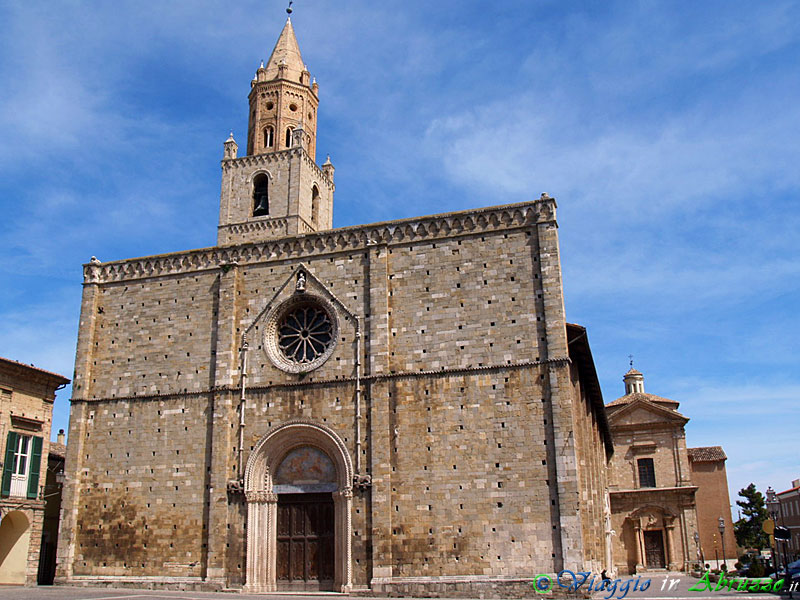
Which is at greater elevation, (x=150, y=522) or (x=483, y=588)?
(x=150, y=522)

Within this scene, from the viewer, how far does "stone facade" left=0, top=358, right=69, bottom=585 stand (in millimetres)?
21828

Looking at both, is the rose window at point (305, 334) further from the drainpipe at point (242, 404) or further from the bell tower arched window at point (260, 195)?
the bell tower arched window at point (260, 195)

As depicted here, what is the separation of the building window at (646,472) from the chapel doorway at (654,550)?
269cm

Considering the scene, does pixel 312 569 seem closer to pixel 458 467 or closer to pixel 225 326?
pixel 458 467

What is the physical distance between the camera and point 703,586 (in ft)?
81.1

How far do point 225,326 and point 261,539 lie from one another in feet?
20.9

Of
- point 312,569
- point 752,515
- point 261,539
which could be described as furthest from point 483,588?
point 752,515

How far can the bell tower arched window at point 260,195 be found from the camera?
29.6 meters

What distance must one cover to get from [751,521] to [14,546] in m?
59.0

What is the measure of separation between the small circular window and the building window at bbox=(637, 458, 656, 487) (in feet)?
85.3

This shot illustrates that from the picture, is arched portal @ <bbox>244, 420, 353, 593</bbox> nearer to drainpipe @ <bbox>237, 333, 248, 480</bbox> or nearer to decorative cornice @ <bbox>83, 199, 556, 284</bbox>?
drainpipe @ <bbox>237, 333, 248, 480</bbox>

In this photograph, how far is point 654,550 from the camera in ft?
126

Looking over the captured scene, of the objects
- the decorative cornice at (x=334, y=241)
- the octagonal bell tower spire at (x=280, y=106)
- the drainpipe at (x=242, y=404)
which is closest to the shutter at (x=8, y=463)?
the decorative cornice at (x=334, y=241)

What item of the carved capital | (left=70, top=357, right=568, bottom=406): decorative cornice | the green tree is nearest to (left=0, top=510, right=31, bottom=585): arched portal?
(left=70, top=357, right=568, bottom=406): decorative cornice
